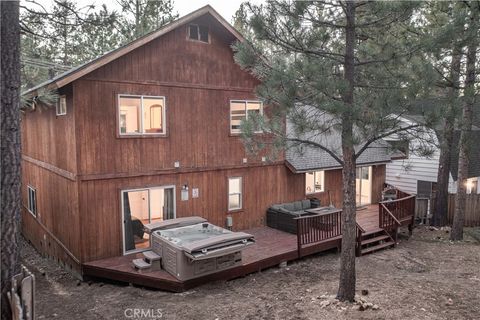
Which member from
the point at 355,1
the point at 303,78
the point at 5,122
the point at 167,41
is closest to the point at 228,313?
the point at 303,78

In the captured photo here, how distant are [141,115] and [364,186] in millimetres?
11188

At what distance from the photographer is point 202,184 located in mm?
11766

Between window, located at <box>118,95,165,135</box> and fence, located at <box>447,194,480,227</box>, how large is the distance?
1214cm

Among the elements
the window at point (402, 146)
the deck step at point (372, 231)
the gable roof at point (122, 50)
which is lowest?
the deck step at point (372, 231)

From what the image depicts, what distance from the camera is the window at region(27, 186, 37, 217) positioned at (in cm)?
1420

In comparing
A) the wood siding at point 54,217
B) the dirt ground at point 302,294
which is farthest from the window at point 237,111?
the wood siding at point 54,217

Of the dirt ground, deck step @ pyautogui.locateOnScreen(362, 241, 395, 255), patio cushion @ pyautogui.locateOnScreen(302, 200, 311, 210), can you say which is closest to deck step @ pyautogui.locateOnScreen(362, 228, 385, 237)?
deck step @ pyautogui.locateOnScreen(362, 241, 395, 255)

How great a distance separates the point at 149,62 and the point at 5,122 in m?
4.91

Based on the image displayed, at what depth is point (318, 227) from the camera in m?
11.6

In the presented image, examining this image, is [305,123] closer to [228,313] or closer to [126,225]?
[228,313]

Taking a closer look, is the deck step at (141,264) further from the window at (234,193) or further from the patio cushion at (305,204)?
the patio cushion at (305,204)

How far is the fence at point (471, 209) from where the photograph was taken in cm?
1516

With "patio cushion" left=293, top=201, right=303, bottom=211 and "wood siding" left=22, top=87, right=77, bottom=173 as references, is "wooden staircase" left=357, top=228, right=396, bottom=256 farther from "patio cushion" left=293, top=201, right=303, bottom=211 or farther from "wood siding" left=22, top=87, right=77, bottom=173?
"wood siding" left=22, top=87, right=77, bottom=173
